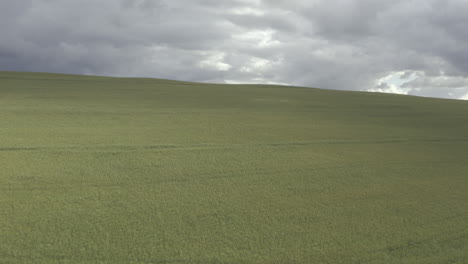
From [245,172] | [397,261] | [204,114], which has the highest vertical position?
[204,114]

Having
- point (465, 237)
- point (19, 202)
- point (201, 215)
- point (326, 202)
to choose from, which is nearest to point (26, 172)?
point (19, 202)

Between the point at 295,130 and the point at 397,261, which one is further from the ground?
the point at 295,130

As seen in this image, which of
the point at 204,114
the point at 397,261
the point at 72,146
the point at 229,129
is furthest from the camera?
the point at 204,114

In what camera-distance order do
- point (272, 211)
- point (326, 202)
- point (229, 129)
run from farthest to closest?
point (229, 129), point (326, 202), point (272, 211)

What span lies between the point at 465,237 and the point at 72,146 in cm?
692

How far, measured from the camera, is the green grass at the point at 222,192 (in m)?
4.46

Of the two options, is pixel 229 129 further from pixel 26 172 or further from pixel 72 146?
pixel 26 172

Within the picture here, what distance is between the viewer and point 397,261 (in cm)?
441

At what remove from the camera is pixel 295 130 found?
35.3 feet

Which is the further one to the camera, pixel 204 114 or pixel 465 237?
pixel 204 114

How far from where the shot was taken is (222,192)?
597cm

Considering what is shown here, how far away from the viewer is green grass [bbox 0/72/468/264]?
14.6 ft

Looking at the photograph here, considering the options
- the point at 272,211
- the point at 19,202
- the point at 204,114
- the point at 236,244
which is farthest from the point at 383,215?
the point at 204,114

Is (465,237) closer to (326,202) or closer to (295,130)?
(326,202)
